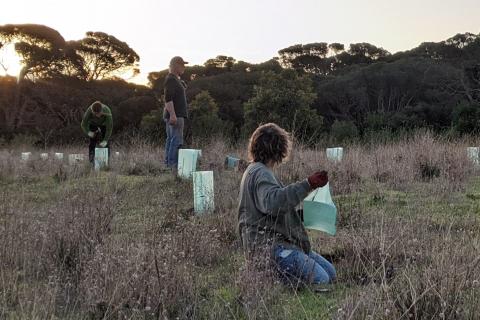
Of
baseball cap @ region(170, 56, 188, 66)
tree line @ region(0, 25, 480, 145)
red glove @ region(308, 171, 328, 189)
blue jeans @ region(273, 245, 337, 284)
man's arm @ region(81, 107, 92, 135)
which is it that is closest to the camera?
red glove @ region(308, 171, 328, 189)

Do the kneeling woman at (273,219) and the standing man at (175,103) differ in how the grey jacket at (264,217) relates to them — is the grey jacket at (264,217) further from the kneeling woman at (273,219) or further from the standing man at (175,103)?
the standing man at (175,103)

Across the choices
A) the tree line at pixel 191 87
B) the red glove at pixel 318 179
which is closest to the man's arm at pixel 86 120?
the red glove at pixel 318 179

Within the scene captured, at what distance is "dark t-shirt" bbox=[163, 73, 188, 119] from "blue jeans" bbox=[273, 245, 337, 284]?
234 inches

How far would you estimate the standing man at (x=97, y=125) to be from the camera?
11.4 meters

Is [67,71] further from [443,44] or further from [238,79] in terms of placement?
[443,44]

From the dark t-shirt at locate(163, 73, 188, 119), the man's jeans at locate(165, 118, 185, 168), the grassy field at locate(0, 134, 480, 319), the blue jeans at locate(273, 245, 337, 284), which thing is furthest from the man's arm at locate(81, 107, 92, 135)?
the blue jeans at locate(273, 245, 337, 284)

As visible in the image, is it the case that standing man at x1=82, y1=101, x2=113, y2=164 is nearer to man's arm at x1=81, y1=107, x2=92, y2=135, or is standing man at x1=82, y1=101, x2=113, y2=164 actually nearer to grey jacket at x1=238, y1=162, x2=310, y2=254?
man's arm at x1=81, y1=107, x2=92, y2=135

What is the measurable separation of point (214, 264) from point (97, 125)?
8.20m

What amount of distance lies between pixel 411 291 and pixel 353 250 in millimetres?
1262

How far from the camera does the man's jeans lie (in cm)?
928

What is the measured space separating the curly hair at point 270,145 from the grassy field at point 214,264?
29.3 inches

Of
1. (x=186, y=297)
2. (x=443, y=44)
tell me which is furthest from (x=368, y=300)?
(x=443, y=44)

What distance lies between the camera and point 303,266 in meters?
3.55

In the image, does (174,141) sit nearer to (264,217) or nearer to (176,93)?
(176,93)
